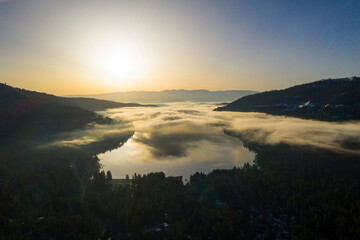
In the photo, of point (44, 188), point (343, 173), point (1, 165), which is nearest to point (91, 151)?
point (1, 165)

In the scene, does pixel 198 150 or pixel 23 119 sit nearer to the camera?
pixel 198 150

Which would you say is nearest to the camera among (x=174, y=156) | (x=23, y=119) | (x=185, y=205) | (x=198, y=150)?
(x=185, y=205)

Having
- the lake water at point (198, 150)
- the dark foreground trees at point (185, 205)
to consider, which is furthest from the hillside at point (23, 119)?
the dark foreground trees at point (185, 205)

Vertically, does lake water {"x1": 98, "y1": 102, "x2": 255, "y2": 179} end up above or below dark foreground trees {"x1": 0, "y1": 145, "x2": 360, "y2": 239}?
below

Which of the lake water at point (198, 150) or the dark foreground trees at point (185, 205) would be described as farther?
the lake water at point (198, 150)

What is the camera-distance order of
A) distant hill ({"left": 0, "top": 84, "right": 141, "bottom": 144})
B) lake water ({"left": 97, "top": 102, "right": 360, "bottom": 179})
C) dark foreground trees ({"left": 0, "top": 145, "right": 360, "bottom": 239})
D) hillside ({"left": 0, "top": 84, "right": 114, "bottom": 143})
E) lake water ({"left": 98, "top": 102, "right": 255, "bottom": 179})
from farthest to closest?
distant hill ({"left": 0, "top": 84, "right": 141, "bottom": 144})
hillside ({"left": 0, "top": 84, "right": 114, "bottom": 143})
lake water ({"left": 97, "top": 102, "right": 360, "bottom": 179})
lake water ({"left": 98, "top": 102, "right": 255, "bottom": 179})
dark foreground trees ({"left": 0, "top": 145, "right": 360, "bottom": 239})

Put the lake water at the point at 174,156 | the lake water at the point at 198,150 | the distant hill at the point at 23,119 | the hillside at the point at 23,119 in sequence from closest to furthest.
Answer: the lake water at the point at 174,156 < the lake water at the point at 198,150 < the hillside at the point at 23,119 < the distant hill at the point at 23,119

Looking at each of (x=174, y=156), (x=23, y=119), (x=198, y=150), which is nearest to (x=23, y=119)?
(x=23, y=119)

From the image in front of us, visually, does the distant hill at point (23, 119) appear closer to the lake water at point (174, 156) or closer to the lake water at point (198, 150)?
the lake water at point (198, 150)

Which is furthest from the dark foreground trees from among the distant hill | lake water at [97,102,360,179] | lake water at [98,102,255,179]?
the distant hill

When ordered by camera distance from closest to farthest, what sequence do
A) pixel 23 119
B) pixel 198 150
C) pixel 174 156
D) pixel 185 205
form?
pixel 185 205
pixel 174 156
pixel 198 150
pixel 23 119

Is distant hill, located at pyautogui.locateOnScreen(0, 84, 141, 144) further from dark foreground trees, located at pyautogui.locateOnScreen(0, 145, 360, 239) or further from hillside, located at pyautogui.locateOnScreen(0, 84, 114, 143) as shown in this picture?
dark foreground trees, located at pyautogui.locateOnScreen(0, 145, 360, 239)

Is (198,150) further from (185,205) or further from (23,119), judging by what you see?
(23,119)
